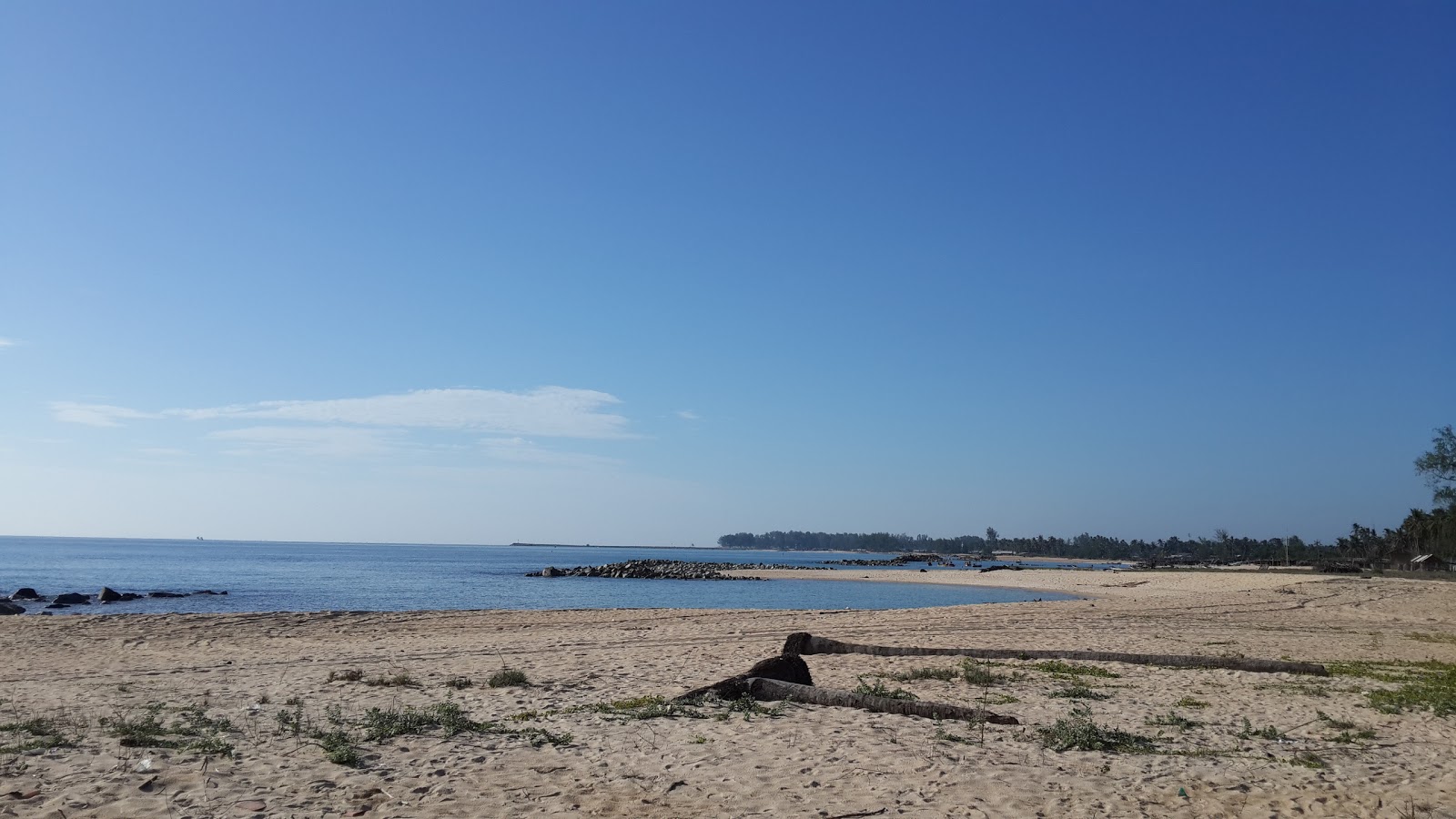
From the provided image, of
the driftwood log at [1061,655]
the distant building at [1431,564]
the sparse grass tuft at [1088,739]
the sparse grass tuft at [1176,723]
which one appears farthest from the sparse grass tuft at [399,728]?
the distant building at [1431,564]

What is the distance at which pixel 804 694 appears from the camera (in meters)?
→ 11.6

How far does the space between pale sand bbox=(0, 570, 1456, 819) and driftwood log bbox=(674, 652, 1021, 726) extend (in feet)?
0.95

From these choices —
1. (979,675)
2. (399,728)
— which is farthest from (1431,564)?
(399,728)

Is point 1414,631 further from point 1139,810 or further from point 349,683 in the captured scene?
point 349,683

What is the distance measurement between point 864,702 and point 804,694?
2.71 ft

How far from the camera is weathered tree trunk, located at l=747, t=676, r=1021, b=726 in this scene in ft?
34.6

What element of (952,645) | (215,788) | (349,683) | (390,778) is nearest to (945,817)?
(390,778)

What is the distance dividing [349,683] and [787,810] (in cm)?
968

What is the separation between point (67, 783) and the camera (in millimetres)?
7430

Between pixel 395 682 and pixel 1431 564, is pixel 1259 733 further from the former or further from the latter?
pixel 1431 564

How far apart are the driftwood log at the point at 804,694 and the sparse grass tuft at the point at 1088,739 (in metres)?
0.71

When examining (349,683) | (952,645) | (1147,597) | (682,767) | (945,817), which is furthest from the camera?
(1147,597)

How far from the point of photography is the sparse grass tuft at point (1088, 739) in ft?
30.5

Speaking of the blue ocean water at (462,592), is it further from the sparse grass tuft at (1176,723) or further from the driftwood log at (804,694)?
the sparse grass tuft at (1176,723)
